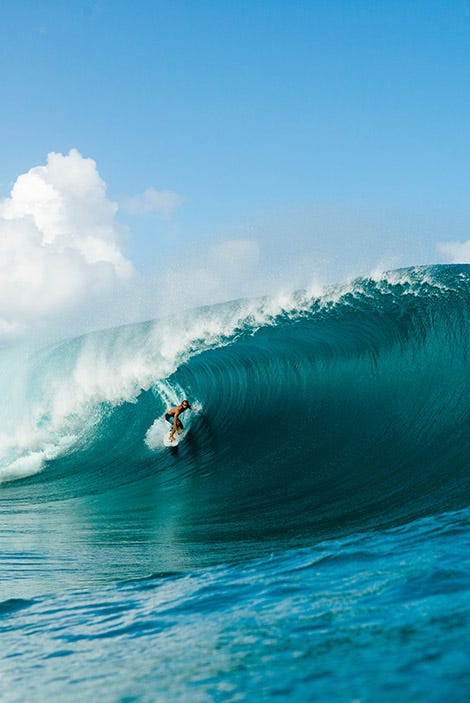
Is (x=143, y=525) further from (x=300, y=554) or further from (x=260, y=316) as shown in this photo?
(x=260, y=316)

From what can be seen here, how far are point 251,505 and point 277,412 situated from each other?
3929mm

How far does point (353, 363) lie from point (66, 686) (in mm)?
8911

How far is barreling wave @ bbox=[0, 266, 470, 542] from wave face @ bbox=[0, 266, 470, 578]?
0.03m

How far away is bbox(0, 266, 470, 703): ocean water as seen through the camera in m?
2.72

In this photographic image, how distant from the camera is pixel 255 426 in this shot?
10.6m

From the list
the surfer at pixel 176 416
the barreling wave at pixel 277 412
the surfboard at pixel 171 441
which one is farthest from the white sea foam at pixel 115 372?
the surfer at pixel 176 416

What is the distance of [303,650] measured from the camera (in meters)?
2.76

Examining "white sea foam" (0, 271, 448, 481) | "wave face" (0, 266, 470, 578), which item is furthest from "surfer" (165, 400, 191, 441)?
"white sea foam" (0, 271, 448, 481)

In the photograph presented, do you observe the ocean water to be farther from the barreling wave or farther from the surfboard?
the surfboard

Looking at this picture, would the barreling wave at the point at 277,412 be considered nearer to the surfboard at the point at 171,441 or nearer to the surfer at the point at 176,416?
the surfboard at the point at 171,441

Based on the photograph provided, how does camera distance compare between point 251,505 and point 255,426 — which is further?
point 255,426

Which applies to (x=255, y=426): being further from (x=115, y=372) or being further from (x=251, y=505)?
(x=115, y=372)

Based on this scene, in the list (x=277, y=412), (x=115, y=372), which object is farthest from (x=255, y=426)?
(x=115, y=372)

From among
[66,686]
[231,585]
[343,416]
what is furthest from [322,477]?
[66,686]
